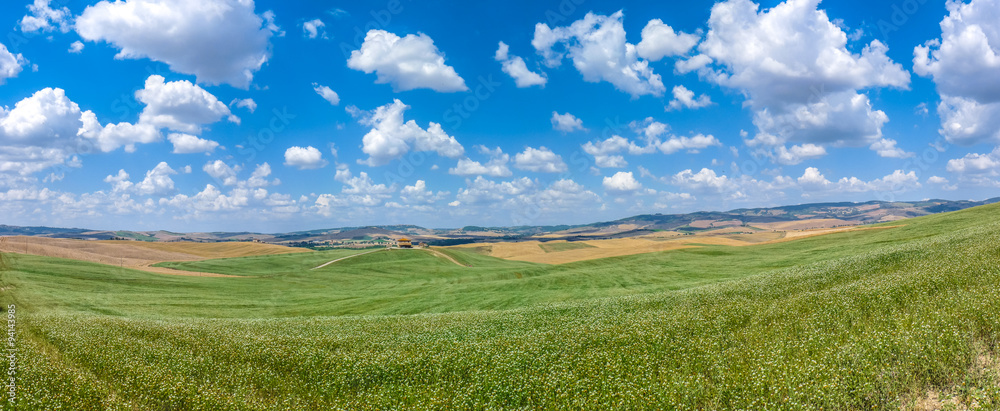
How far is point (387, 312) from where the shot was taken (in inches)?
1551

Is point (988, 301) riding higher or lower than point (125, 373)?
higher

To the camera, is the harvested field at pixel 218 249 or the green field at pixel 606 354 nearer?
the green field at pixel 606 354

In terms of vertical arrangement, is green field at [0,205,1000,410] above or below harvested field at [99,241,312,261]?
above

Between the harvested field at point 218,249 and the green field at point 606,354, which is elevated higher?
the green field at point 606,354

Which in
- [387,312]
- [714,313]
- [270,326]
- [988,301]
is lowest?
[387,312]

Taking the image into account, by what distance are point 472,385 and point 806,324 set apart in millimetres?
11058

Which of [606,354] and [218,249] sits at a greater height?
[606,354]

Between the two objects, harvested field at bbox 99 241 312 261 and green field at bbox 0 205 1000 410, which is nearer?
green field at bbox 0 205 1000 410

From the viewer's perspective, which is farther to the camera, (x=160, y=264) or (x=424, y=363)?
(x=160, y=264)

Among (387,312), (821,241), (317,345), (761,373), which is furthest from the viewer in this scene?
(821,241)

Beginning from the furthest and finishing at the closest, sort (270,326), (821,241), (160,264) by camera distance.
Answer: (160,264)
(821,241)
(270,326)

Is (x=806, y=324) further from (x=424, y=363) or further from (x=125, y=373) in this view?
(x=125, y=373)

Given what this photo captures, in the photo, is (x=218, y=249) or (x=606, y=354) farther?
(x=218, y=249)

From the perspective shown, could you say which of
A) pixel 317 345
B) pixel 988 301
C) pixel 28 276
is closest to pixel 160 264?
pixel 28 276
